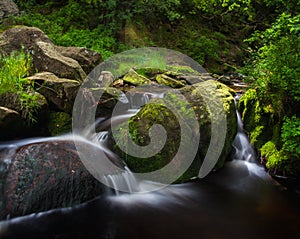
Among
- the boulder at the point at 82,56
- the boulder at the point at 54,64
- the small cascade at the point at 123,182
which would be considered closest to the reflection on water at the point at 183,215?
the small cascade at the point at 123,182

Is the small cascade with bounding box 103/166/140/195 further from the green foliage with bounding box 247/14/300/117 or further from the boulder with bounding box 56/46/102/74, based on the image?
the boulder with bounding box 56/46/102/74

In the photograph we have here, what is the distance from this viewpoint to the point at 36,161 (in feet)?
13.4

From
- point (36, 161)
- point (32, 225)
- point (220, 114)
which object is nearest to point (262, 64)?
point (220, 114)

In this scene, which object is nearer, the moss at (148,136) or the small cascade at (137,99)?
the moss at (148,136)

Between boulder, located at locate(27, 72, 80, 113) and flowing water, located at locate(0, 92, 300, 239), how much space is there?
0.92 meters

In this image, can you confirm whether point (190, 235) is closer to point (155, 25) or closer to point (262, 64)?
point (262, 64)

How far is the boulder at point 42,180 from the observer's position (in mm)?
3768

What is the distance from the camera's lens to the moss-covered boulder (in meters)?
4.77

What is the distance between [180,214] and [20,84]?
3.60m

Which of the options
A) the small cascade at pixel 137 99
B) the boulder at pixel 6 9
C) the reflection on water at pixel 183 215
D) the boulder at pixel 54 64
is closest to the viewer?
the reflection on water at pixel 183 215

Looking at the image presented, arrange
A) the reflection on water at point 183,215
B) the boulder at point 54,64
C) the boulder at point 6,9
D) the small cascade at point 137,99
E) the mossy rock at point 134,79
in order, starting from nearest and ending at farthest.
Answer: the reflection on water at point 183,215 < the boulder at point 54,64 < the small cascade at point 137,99 < the mossy rock at point 134,79 < the boulder at point 6,9

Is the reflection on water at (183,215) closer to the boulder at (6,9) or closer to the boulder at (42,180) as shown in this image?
the boulder at (42,180)

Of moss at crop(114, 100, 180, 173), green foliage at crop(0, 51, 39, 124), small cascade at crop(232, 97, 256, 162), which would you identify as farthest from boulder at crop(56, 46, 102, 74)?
small cascade at crop(232, 97, 256, 162)

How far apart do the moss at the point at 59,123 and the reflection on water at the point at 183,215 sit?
1708 millimetres
